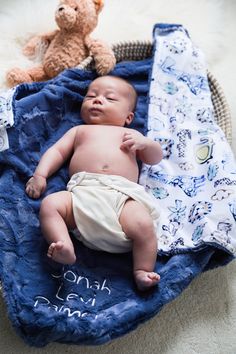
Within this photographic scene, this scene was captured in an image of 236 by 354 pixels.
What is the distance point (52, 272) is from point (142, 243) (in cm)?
21

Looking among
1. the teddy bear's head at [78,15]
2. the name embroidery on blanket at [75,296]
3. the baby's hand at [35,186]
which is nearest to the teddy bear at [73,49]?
the teddy bear's head at [78,15]

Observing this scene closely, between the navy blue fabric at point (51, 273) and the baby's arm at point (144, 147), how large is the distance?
192 millimetres

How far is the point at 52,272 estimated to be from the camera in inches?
45.6

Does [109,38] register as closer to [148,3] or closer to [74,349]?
[148,3]

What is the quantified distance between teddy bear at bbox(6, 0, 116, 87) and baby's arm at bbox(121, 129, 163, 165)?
11.6 inches

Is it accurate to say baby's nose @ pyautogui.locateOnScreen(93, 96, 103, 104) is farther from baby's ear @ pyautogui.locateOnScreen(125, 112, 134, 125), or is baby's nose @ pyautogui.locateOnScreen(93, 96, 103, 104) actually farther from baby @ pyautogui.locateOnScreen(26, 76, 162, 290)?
baby's ear @ pyautogui.locateOnScreen(125, 112, 134, 125)

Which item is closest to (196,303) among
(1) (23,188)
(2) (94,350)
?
(2) (94,350)

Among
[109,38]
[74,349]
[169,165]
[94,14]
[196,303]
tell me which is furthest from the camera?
[109,38]

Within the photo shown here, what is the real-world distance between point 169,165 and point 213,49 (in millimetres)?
699

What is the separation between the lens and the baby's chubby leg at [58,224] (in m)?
1.10

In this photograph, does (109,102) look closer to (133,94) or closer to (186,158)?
(133,94)

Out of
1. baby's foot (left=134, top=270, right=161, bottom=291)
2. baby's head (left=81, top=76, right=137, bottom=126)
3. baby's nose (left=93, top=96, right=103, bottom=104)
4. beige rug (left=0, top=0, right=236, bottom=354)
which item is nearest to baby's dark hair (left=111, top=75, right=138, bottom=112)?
baby's head (left=81, top=76, right=137, bottom=126)

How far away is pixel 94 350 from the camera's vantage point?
1.16 metres

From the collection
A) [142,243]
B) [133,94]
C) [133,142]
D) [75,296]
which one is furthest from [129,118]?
[75,296]
